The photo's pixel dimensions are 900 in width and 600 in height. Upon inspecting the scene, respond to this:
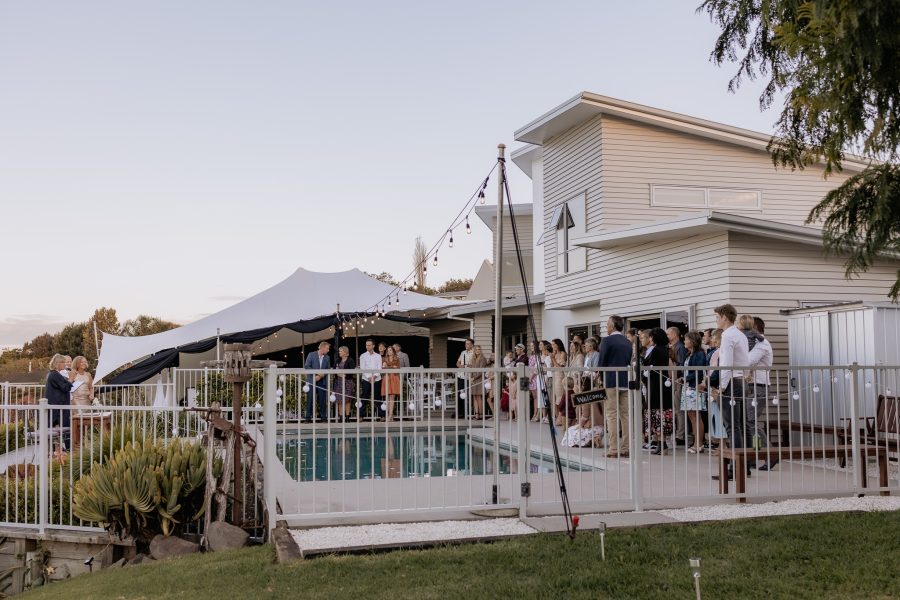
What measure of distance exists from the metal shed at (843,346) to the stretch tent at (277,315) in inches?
524

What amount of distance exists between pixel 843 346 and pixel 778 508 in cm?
480

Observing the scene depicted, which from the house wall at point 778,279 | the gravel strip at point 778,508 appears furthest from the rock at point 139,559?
the house wall at point 778,279

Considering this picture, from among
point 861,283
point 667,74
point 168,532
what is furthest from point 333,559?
point 667,74

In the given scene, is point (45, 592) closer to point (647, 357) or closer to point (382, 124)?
point (647, 357)

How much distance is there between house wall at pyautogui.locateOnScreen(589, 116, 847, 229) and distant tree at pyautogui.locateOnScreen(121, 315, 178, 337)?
169ft

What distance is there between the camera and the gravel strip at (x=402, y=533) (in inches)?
238

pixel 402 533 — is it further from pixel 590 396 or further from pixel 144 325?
pixel 144 325

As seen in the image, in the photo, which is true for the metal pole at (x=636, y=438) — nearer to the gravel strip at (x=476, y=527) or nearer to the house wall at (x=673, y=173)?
the gravel strip at (x=476, y=527)

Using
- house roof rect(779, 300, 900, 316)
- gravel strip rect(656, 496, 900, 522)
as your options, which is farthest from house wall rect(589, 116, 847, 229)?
gravel strip rect(656, 496, 900, 522)

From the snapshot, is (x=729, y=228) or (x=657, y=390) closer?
(x=657, y=390)

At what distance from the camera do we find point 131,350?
23172mm

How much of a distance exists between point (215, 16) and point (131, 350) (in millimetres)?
10310

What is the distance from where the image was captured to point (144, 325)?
63.4m

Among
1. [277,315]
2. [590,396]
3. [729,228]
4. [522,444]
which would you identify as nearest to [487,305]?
[277,315]
